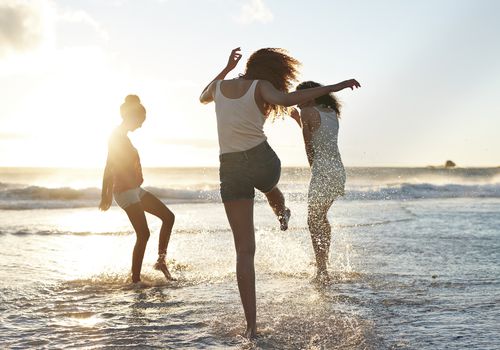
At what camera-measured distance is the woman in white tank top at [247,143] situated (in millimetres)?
4141

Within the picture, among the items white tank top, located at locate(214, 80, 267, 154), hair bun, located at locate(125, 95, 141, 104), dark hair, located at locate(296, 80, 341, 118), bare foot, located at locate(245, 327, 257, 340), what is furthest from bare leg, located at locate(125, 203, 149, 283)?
bare foot, located at locate(245, 327, 257, 340)

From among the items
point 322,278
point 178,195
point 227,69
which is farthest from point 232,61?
point 178,195

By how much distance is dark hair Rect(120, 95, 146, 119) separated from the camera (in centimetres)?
642

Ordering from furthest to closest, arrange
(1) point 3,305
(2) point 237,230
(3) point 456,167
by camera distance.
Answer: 1. (3) point 456,167
2. (1) point 3,305
3. (2) point 237,230

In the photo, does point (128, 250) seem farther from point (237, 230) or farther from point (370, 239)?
point (237, 230)

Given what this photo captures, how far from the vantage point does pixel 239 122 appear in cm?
414

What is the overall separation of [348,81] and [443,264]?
4320 millimetres

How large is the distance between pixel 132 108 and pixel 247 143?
8.72 feet

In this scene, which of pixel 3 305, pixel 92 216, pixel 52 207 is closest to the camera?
pixel 3 305

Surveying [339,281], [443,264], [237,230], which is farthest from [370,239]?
[237,230]

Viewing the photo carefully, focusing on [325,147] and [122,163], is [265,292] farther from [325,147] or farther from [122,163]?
[122,163]

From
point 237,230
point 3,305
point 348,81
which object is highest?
point 348,81

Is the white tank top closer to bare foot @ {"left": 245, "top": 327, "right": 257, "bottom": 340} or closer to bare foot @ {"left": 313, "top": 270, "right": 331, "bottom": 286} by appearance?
bare foot @ {"left": 245, "top": 327, "right": 257, "bottom": 340}

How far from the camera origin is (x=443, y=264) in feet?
24.3
